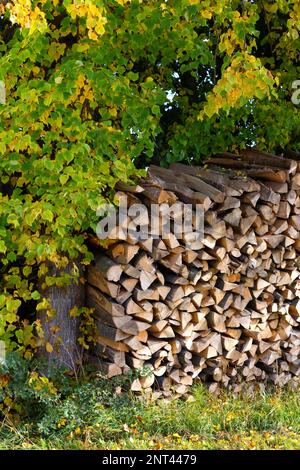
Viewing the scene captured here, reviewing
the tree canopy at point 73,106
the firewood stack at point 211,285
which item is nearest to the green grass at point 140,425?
the firewood stack at point 211,285

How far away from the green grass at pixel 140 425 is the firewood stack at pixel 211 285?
21 cm

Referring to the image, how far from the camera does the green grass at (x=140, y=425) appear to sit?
4723mm

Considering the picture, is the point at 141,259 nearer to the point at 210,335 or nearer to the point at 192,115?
the point at 210,335

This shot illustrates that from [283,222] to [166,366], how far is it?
167 cm

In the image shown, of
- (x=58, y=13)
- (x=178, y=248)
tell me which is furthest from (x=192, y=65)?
(x=178, y=248)

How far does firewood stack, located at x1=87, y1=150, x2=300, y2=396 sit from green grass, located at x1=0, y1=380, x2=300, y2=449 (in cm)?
21

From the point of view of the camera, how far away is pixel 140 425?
4984mm

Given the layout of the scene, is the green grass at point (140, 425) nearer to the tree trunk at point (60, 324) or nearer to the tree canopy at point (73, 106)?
the tree trunk at point (60, 324)

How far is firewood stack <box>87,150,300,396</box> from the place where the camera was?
5.23 m

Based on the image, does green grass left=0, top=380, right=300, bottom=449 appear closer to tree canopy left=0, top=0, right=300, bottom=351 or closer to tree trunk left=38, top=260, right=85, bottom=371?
tree trunk left=38, top=260, right=85, bottom=371

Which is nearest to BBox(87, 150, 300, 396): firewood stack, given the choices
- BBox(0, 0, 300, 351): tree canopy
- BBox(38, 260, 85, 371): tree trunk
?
BBox(38, 260, 85, 371): tree trunk

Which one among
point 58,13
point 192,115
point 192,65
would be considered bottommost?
point 192,115

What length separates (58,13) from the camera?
5.35 meters

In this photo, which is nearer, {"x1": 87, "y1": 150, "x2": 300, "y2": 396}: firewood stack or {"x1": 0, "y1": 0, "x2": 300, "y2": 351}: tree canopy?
{"x1": 0, "y1": 0, "x2": 300, "y2": 351}: tree canopy
